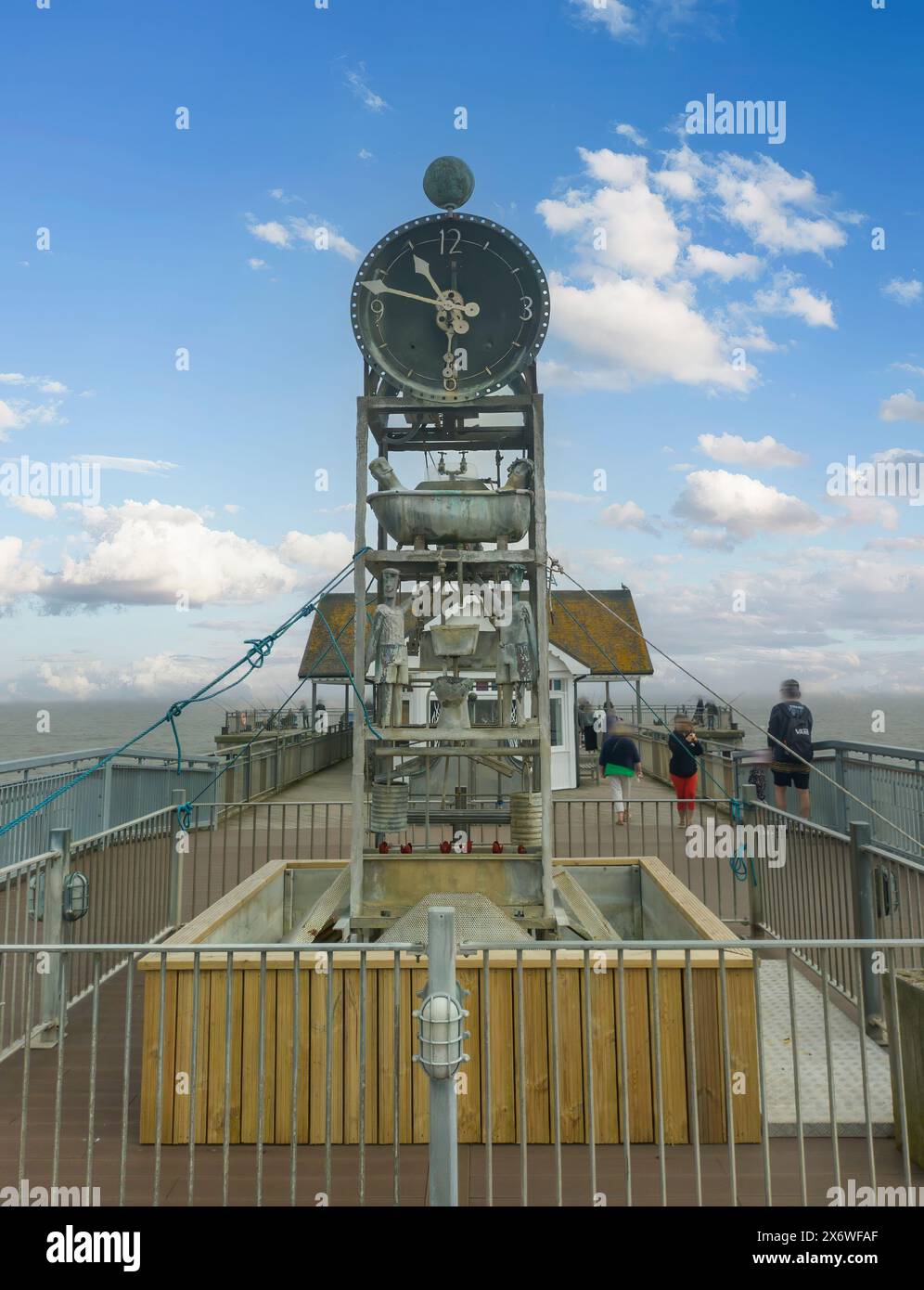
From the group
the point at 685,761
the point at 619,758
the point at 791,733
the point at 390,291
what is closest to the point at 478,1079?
the point at 390,291

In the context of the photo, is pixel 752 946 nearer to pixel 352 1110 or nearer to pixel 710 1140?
pixel 710 1140

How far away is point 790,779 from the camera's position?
12766 mm

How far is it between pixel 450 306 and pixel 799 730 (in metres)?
8.37

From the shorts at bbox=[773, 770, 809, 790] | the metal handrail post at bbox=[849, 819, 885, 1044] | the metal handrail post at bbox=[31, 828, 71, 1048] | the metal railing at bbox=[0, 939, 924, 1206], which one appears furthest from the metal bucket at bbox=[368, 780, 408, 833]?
the shorts at bbox=[773, 770, 809, 790]

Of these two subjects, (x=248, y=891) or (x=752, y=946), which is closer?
(x=752, y=946)

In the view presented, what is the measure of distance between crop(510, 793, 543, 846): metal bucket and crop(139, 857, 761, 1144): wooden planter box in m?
2.10

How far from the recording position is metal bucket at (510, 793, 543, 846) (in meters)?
7.15

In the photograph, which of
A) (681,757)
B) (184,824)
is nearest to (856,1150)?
(184,824)

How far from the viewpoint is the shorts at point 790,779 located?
1266 centimetres

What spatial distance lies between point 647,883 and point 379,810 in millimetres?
2885

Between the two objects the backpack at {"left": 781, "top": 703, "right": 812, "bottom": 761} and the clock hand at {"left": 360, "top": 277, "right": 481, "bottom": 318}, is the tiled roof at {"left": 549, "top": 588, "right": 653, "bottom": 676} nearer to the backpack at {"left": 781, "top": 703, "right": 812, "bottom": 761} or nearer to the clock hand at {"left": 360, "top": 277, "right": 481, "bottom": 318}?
the backpack at {"left": 781, "top": 703, "right": 812, "bottom": 761}

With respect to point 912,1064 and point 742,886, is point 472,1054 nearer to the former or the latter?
point 912,1064

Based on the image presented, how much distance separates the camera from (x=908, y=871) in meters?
5.77

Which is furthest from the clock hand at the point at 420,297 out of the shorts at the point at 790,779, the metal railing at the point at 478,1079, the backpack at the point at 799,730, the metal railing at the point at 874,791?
the shorts at the point at 790,779
